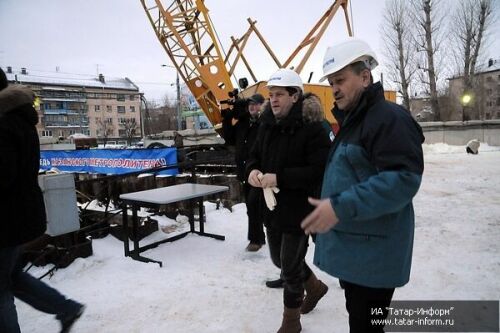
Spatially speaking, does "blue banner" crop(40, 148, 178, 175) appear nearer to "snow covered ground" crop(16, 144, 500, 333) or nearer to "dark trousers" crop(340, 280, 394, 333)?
"snow covered ground" crop(16, 144, 500, 333)

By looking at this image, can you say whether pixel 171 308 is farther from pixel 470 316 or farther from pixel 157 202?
pixel 470 316

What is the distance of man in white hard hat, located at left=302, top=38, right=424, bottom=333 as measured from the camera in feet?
4.58

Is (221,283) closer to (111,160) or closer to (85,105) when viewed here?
Answer: (111,160)

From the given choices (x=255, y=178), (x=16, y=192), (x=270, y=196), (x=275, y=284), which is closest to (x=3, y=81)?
(x=16, y=192)

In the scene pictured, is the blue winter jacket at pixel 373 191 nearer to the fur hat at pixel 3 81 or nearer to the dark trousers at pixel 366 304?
the dark trousers at pixel 366 304

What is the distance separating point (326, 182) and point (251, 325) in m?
1.59

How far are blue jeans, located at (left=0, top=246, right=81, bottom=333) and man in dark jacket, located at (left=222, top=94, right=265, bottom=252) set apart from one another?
2.26m

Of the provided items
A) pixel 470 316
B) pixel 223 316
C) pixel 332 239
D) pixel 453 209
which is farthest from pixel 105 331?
pixel 453 209

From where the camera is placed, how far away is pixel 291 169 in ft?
7.89

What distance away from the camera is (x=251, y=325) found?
2799 mm

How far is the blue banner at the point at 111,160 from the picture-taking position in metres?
9.90

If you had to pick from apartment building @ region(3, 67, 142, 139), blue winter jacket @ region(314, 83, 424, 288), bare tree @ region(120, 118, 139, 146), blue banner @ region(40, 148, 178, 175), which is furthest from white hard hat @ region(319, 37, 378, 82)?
apartment building @ region(3, 67, 142, 139)

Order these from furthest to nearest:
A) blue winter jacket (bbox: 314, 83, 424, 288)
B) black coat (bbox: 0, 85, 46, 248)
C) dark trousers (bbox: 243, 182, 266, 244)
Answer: dark trousers (bbox: 243, 182, 266, 244) < black coat (bbox: 0, 85, 46, 248) < blue winter jacket (bbox: 314, 83, 424, 288)

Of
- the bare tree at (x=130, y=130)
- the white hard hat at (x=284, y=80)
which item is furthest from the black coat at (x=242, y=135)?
the bare tree at (x=130, y=130)
